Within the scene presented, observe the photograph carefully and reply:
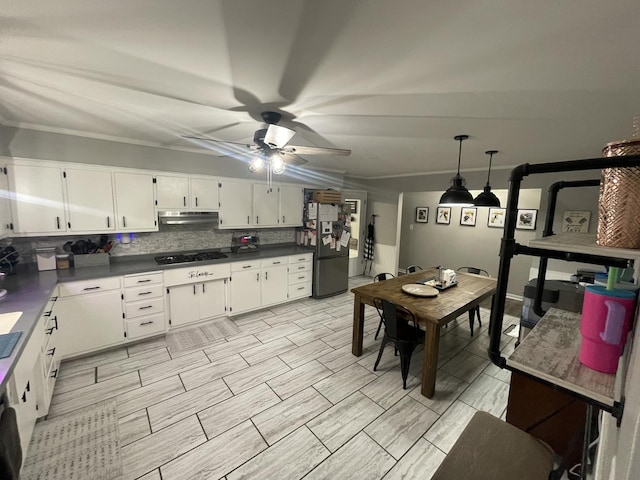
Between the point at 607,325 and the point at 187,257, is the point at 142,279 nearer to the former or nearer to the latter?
the point at 187,257

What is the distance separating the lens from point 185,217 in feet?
12.1

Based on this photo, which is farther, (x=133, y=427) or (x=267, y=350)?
(x=267, y=350)

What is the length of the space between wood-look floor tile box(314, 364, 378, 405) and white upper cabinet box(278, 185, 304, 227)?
2.70 m

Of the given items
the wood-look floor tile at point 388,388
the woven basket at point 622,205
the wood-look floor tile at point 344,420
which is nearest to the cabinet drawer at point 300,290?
the wood-look floor tile at point 388,388

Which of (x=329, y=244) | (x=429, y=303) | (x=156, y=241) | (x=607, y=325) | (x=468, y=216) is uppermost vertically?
(x=468, y=216)

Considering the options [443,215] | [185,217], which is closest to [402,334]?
[185,217]

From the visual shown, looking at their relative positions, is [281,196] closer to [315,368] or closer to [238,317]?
[238,317]

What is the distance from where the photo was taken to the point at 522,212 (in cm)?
538

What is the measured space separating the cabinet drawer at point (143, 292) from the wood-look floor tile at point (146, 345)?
568mm

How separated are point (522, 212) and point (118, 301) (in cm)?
697

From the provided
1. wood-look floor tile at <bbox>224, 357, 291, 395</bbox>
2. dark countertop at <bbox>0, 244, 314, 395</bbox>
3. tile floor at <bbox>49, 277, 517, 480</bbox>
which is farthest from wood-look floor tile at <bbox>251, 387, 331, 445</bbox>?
dark countertop at <bbox>0, 244, 314, 395</bbox>

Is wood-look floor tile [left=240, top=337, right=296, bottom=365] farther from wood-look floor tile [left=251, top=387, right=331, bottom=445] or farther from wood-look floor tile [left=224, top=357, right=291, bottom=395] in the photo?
wood-look floor tile [left=251, top=387, right=331, bottom=445]

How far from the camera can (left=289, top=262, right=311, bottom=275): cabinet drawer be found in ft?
14.9

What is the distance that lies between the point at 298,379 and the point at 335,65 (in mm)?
2683
